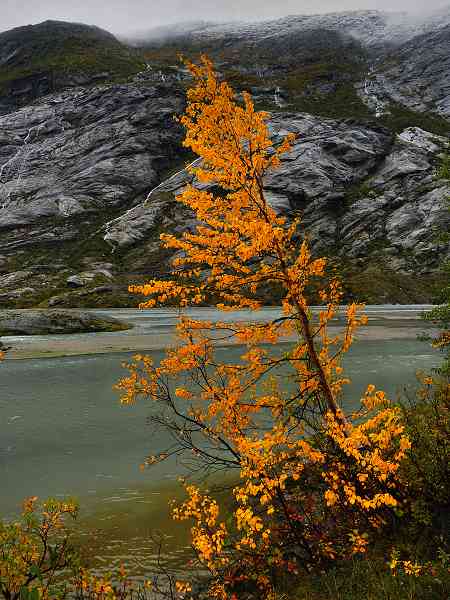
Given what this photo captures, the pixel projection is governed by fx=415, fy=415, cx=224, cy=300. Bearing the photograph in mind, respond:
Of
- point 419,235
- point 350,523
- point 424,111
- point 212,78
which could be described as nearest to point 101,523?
point 350,523

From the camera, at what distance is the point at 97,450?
1531 cm

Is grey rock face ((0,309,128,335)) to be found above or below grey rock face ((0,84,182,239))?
below

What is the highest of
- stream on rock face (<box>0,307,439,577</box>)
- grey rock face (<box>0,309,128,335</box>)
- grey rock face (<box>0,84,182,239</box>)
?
grey rock face (<box>0,84,182,239</box>)

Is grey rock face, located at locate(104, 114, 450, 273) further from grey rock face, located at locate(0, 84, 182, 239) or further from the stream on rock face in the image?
the stream on rock face

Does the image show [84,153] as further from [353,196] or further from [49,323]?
[49,323]

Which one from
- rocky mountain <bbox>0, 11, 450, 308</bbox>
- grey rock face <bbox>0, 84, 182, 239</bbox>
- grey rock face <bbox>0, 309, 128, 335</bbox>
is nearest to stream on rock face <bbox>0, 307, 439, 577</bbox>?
grey rock face <bbox>0, 309, 128, 335</bbox>

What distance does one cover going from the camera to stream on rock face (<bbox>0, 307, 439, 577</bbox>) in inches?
383

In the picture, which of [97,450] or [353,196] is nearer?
[97,450]

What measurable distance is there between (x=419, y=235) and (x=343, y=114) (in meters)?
92.7

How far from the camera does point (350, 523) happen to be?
7.10m

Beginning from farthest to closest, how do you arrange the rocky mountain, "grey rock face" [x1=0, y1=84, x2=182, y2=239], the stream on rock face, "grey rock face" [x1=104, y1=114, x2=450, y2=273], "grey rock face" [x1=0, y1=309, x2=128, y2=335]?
"grey rock face" [x1=0, y1=84, x2=182, y2=239] → "grey rock face" [x1=104, y1=114, x2=450, y2=273] → the rocky mountain → "grey rock face" [x1=0, y1=309, x2=128, y2=335] → the stream on rock face

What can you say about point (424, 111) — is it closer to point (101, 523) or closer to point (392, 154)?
point (392, 154)

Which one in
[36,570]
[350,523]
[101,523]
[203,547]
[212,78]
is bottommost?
[101,523]

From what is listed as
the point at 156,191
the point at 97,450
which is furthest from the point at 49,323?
the point at 156,191
